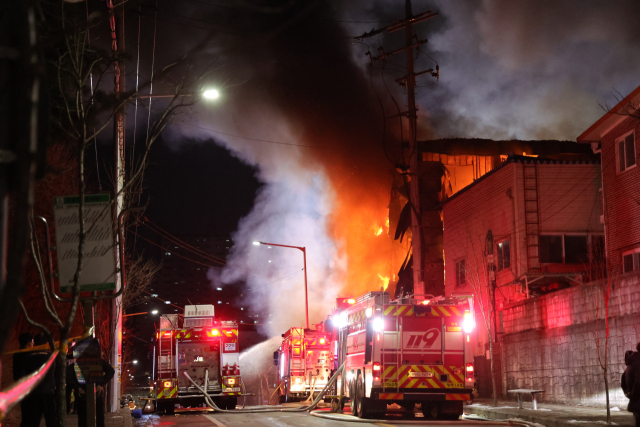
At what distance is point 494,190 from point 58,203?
21867 millimetres

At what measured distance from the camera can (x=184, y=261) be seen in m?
155

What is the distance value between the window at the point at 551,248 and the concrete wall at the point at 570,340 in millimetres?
2877

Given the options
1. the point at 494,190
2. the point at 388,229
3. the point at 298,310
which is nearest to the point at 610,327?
the point at 494,190

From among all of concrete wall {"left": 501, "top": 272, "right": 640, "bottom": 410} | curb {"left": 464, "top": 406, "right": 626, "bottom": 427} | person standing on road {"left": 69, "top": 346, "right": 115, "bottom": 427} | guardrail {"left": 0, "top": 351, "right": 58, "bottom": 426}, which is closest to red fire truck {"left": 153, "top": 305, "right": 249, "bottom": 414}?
curb {"left": 464, "top": 406, "right": 626, "bottom": 427}

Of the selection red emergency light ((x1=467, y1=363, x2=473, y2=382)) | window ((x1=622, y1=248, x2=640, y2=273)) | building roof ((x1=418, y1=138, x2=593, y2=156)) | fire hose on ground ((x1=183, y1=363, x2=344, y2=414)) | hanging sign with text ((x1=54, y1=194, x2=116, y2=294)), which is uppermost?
building roof ((x1=418, y1=138, x2=593, y2=156))

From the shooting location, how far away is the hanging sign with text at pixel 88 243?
23.3 feet

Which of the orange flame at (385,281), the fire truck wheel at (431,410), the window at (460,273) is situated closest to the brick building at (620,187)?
the fire truck wheel at (431,410)

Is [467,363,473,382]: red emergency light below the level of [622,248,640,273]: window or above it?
below

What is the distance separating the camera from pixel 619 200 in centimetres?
2083

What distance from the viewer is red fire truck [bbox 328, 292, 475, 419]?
49.6 ft

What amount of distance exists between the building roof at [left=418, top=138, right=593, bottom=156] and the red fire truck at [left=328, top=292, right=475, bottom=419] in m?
22.0

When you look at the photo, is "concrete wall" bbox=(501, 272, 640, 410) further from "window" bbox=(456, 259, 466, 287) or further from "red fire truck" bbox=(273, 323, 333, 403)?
"window" bbox=(456, 259, 466, 287)

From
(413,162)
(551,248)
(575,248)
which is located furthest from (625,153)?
(413,162)

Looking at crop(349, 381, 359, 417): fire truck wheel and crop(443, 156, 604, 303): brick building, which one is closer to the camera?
crop(349, 381, 359, 417): fire truck wheel
